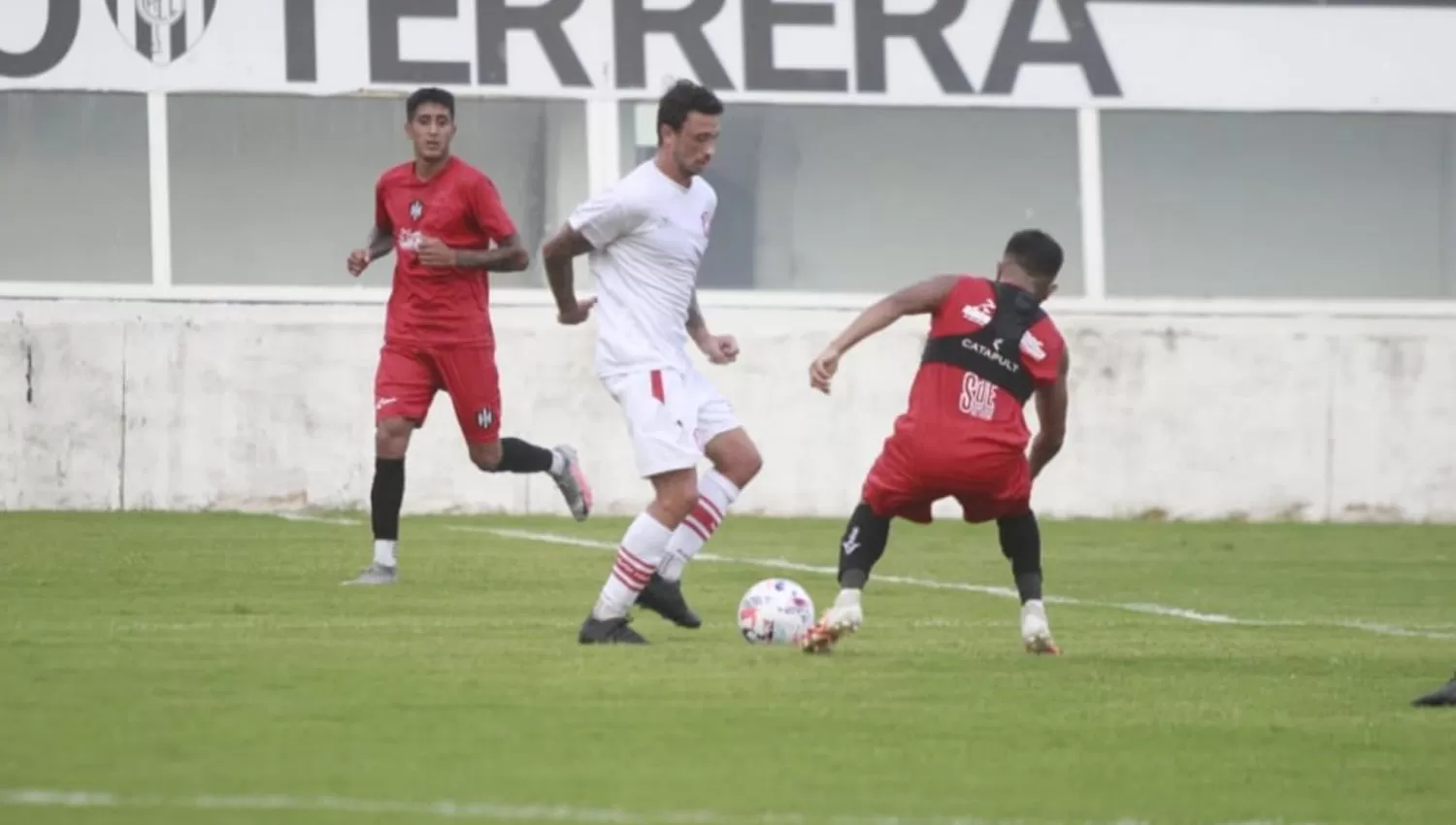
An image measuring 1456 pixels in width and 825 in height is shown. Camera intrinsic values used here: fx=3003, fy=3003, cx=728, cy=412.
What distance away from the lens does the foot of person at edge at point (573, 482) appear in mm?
14938

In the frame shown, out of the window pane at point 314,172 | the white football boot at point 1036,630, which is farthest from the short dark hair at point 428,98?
the window pane at point 314,172

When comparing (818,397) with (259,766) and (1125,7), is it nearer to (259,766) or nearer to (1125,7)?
(1125,7)

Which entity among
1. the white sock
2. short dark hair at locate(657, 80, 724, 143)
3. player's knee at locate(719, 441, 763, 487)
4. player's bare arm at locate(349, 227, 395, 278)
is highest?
short dark hair at locate(657, 80, 724, 143)

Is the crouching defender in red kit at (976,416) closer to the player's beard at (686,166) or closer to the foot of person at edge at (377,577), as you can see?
the player's beard at (686,166)

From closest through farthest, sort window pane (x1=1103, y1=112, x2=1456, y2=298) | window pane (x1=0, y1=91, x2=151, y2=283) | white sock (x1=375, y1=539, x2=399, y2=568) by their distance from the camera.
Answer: white sock (x1=375, y1=539, x2=399, y2=568)
window pane (x1=0, y1=91, x2=151, y2=283)
window pane (x1=1103, y1=112, x2=1456, y2=298)

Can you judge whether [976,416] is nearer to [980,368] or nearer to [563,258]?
[980,368]

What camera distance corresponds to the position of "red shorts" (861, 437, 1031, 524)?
10102mm

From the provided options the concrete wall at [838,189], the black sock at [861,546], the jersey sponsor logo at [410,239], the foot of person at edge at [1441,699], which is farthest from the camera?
the concrete wall at [838,189]

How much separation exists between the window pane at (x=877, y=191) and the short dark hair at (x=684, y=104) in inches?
364

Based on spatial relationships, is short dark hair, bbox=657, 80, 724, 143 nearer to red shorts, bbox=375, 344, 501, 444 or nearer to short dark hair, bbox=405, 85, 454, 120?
short dark hair, bbox=405, 85, 454, 120

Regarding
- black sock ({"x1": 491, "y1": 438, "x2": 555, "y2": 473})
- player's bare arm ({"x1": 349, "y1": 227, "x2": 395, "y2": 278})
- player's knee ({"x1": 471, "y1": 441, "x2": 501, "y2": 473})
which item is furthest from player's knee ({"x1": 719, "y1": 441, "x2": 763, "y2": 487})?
black sock ({"x1": 491, "y1": 438, "x2": 555, "y2": 473})

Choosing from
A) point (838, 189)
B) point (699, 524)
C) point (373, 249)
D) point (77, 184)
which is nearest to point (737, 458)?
point (699, 524)

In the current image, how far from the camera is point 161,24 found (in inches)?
760

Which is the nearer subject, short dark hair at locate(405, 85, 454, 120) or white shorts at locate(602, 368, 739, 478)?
white shorts at locate(602, 368, 739, 478)
